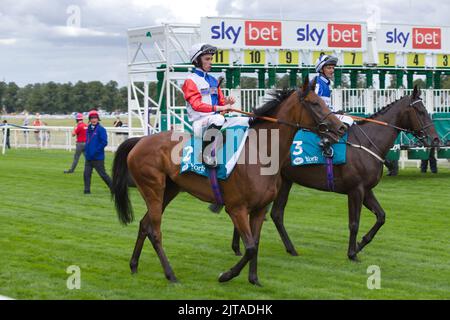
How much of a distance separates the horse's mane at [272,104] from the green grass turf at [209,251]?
1.49 meters

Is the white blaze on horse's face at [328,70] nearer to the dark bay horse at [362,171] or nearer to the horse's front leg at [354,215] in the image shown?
the dark bay horse at [362,171]

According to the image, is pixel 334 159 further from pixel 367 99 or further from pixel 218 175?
pixel 367 99

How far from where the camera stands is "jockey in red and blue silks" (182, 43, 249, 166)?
7.15 meters

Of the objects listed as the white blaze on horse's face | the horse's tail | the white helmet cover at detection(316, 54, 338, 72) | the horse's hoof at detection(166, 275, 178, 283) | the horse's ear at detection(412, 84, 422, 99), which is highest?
the white helmet cover at detection(316, 54, 338, 72)

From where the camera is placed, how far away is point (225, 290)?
22.0 ft

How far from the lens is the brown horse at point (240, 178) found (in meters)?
6.88

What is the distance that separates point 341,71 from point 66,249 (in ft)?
35.3

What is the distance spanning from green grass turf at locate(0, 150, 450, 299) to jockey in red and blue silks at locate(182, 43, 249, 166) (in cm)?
130

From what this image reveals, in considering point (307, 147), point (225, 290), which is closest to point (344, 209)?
point (307, 147)

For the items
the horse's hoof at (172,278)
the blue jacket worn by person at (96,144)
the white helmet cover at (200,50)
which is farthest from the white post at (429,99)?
the horse's hoof at (172,278)

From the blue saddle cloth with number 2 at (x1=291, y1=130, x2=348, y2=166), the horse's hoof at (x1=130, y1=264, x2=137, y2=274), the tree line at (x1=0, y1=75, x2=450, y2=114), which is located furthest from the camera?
the tree line at (x1=0, y1=75, x2=450, y2=114)

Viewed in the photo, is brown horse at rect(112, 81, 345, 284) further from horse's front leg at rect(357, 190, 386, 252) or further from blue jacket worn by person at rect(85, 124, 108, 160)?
blue jacket worn by person at rect(85, 124, 108, 160)

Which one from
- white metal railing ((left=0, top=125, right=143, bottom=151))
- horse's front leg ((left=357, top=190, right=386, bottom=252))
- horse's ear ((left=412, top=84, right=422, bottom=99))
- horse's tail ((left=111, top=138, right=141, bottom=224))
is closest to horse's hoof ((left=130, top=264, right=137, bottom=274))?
horse's tail ((left=111, top=138, right=141, bottom=224))
